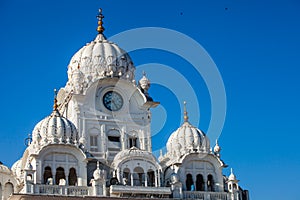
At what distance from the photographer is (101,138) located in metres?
41.4

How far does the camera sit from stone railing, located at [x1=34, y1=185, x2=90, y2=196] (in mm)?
35756

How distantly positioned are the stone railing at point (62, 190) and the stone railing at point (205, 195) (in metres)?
6.14

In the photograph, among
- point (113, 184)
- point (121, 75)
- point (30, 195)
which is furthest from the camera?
point (121, 75)

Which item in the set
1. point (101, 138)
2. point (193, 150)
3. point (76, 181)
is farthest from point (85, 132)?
point (193, 150)

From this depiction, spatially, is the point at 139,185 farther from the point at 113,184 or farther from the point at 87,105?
the point at 87,105

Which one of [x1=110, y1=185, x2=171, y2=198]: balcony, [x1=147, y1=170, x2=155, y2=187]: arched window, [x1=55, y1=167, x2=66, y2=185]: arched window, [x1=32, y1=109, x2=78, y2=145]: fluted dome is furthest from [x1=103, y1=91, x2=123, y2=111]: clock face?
[x1=110, y1=185, x2=171, y2=198]: balcony

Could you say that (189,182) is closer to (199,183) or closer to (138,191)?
(199,183)

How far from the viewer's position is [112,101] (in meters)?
42.7

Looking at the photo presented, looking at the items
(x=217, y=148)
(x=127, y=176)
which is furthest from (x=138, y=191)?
(x=217, y=148)

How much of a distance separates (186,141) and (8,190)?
36.6 feet

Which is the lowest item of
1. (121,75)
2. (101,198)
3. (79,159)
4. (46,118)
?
(101,198)

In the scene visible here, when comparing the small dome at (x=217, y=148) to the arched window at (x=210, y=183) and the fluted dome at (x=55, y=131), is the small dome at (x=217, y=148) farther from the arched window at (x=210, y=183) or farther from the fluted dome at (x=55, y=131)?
the fluted dome at (x=55, y=131)

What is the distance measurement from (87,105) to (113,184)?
622 centimetres

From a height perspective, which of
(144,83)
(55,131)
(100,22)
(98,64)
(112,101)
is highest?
(100,22)
